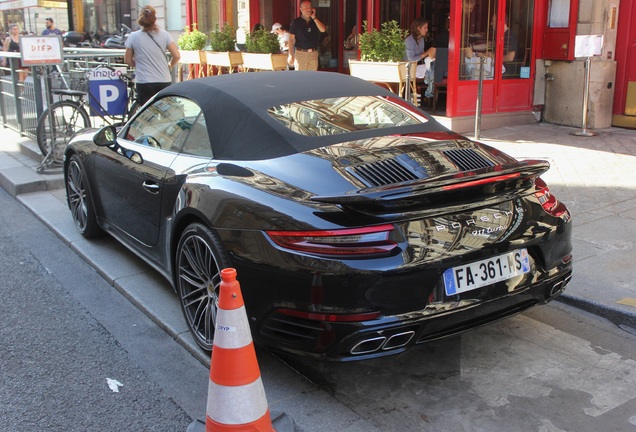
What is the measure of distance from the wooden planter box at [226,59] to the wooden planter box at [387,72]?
4578 millimetres

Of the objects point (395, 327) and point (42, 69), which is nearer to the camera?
point (395, 327)

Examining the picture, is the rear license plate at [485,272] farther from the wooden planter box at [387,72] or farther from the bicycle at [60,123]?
the wooden planter box at [387,72]

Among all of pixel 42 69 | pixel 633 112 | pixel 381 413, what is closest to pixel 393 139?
pixel 381 413

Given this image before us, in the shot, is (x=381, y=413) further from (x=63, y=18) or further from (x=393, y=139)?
(x=63, y=18)

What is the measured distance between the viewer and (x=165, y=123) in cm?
484

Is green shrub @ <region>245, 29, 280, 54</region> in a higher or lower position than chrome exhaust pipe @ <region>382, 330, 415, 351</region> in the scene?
higher

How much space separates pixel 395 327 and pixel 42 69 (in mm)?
7666

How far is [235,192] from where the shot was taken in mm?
3654

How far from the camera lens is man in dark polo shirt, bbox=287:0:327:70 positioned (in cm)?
1297

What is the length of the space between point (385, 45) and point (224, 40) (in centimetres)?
606

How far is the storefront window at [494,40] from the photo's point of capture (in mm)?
10570

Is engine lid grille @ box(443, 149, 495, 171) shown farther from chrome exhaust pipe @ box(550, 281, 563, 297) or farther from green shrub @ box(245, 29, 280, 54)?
green shrub @ box(245, 29, 280, 54)

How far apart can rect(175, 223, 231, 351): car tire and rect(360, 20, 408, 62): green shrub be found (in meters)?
7.53

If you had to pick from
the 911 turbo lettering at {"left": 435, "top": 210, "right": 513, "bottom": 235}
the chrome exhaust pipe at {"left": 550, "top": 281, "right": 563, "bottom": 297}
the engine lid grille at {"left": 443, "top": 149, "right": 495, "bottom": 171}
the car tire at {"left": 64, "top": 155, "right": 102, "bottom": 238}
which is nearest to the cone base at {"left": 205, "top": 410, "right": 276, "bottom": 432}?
the 911 turbo lettering at {"left": 435, "top": 210, "right": 513, "bottom": 235}
